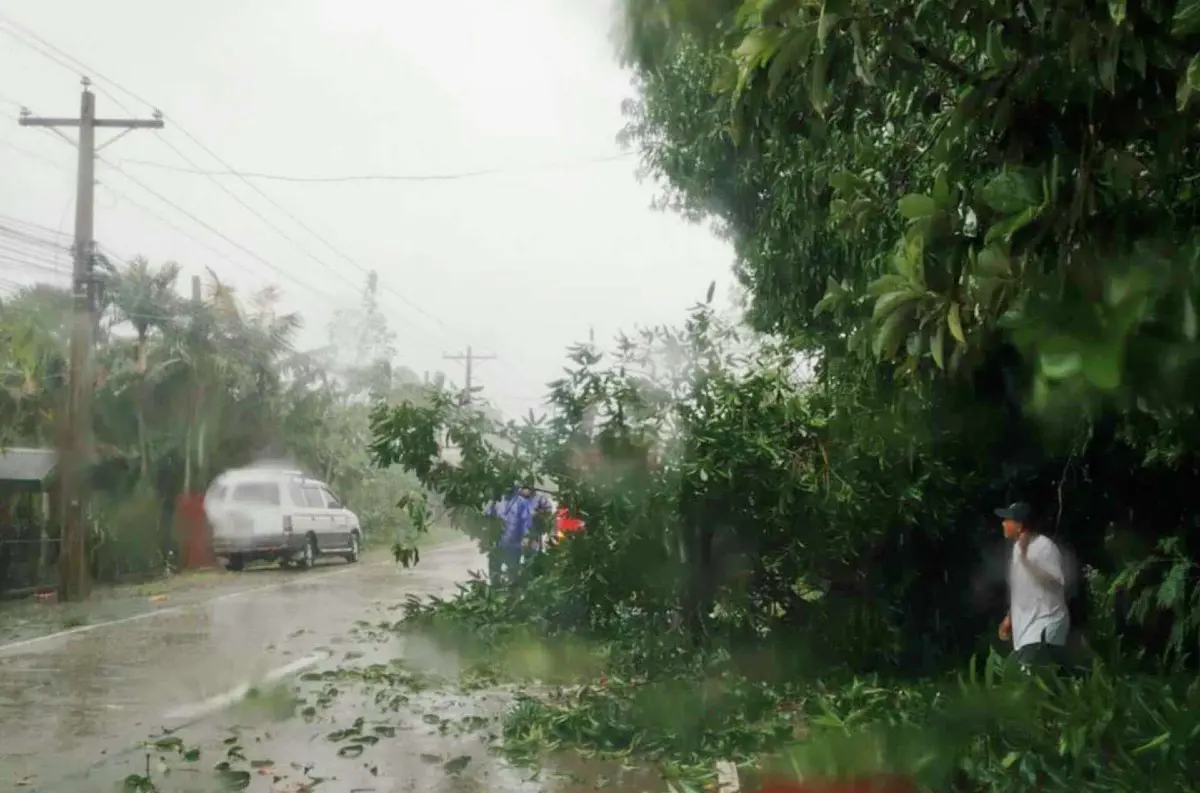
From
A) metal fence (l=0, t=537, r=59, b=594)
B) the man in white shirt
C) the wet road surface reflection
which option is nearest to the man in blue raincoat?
the wet road surface reflection

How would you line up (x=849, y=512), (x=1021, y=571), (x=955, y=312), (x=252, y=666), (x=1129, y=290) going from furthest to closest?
(x=252, y=666) < (x=849, y=512) < (x=1021, y=571) < (x=955, y=312) < (x=1129, y=290)

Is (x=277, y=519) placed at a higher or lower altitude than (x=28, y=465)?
lower

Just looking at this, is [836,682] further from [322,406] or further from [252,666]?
[322,406]

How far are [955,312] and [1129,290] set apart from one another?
722mm

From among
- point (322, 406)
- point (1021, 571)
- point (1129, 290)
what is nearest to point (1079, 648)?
point (1021, 571)

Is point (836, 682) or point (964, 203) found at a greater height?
point (964, 203)

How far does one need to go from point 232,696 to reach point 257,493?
9961mm

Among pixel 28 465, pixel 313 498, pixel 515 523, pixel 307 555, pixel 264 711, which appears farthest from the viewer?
pixel 307 555

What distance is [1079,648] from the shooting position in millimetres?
7723

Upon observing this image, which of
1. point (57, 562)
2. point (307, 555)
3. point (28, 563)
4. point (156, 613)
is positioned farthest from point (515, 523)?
point (307, 555)

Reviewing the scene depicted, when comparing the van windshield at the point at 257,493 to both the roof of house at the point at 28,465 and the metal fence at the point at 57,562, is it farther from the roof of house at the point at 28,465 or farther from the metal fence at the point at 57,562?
the roof of house at the point at 28,465

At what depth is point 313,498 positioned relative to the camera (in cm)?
2084

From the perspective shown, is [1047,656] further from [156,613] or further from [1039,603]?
[156,613]

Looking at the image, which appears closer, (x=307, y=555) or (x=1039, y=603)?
(x=1039, y=603)
